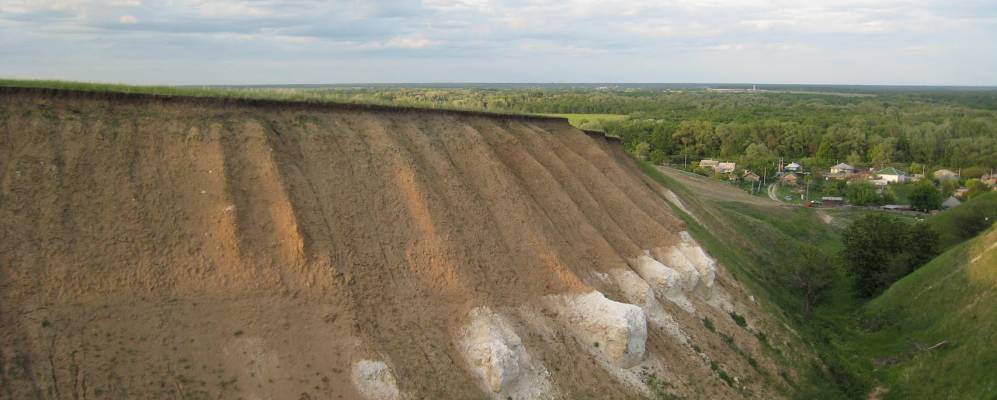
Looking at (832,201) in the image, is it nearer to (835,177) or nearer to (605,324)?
(835,177)

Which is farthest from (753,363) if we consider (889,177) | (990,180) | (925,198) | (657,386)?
(990,180)

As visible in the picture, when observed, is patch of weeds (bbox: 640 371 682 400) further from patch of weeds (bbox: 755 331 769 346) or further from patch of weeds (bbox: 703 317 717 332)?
patch of weeds (bbox: 755 331 769 346)

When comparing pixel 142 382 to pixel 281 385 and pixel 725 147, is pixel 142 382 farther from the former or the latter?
pixel 725 147

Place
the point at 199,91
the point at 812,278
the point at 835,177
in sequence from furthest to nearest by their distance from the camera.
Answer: the point at 835,177, the point at 812,278, the point at 199,91

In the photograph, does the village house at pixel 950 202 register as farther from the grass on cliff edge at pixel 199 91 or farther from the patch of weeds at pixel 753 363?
the grass on cliff edge at pixel 199 91


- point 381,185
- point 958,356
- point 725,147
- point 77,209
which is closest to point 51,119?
point 77,209
